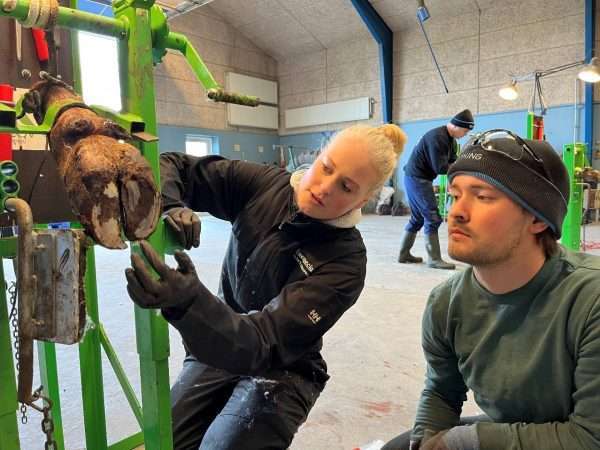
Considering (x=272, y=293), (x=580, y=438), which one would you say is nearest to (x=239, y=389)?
(x=272, y=293)

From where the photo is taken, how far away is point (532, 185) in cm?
92

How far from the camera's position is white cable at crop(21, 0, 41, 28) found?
25.6 inches

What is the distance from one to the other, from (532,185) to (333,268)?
1.50 ft

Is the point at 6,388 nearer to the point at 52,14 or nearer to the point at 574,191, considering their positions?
the point at 52,14

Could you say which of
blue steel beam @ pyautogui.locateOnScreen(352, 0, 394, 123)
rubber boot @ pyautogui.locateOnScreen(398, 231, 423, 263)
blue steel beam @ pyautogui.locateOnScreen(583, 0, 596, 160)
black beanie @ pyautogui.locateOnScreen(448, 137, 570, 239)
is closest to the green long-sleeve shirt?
black beanie @ pyautogui.locateOnScreen(448, 137, 570, 239)

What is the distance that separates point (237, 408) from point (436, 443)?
472 millimetres

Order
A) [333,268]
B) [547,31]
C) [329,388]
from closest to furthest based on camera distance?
[333,268] → [329,388] → [547,31]

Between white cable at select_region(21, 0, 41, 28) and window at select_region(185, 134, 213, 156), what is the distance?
9985 mm

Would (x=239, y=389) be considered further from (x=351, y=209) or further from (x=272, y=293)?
(x=351, y=209)

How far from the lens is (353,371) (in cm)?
212

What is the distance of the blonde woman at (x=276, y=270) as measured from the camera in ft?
3.36

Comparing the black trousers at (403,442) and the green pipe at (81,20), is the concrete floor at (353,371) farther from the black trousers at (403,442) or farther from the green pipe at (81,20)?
the green pipe at (81,20)

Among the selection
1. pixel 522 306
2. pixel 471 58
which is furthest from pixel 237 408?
pixel 471 58

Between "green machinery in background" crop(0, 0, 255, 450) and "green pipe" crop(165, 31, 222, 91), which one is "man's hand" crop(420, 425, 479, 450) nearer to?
"green machinery in background" crop(0, 0, 255, 450)
